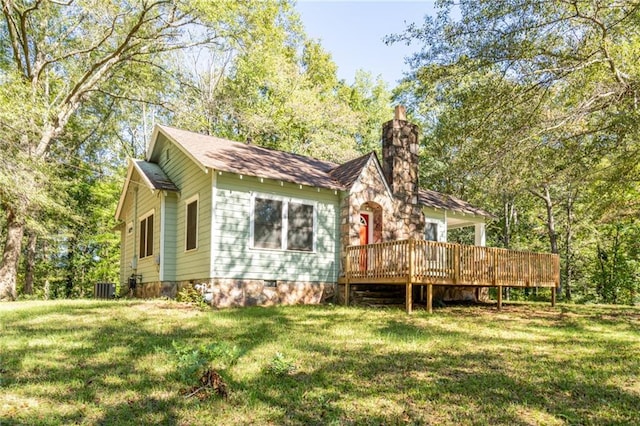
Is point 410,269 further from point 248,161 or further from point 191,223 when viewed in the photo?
point 191,223

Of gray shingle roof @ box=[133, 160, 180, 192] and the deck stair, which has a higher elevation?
gray shingle roof @ box=[133, 160, 180, 192]

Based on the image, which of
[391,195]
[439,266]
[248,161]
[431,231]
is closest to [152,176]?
[248,161]

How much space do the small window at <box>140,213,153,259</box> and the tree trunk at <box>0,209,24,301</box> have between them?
3.92 metres

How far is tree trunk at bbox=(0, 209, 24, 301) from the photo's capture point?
1544 cm

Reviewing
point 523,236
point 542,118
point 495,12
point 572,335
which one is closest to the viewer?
point 572,335

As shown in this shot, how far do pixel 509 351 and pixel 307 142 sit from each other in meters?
20.6

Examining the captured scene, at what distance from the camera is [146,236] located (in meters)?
15.3

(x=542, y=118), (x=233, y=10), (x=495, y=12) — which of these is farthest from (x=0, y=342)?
(x=233, y=10)

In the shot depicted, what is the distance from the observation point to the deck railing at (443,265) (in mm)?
10758

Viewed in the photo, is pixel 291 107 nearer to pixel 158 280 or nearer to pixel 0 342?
pixel 158 280

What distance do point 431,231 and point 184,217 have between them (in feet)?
27.4

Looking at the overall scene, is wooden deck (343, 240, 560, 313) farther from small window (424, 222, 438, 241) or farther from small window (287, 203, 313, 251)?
small window (424, 222, 438, 241)

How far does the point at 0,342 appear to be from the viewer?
6.29 m

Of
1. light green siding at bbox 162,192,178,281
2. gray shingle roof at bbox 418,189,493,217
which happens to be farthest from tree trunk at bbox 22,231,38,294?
gray shingle roof at bbox 418,189,493,217
